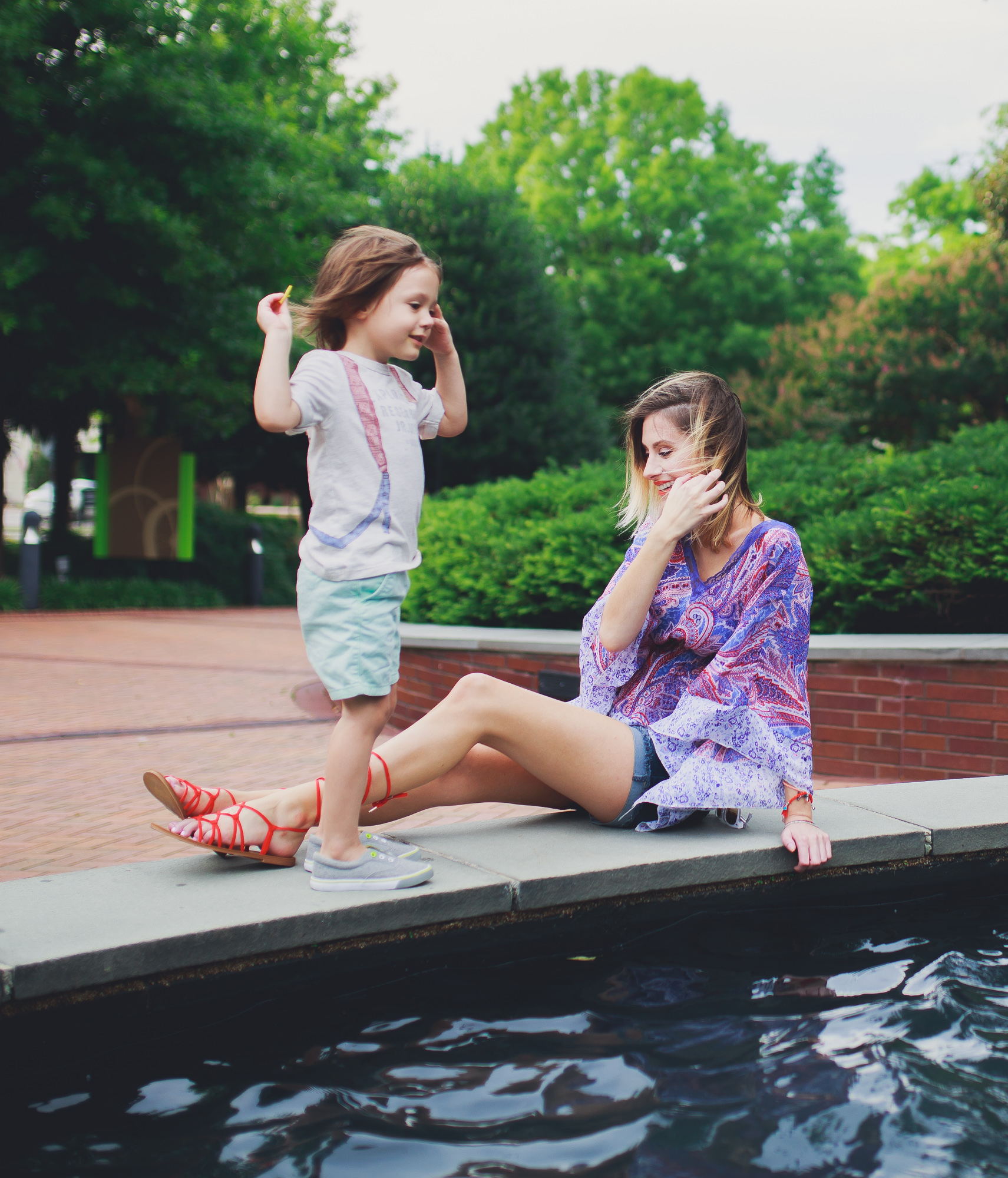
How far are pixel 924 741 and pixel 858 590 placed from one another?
1.05 metres

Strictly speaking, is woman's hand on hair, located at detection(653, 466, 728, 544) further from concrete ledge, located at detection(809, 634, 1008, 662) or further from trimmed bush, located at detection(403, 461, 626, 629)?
trimmed bush, located at detection(403, 461, 626, 629)

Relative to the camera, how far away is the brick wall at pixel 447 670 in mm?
5816

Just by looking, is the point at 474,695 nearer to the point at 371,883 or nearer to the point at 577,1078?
the point at 371,883

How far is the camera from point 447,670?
6.31 metres

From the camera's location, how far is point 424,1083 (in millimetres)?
2146

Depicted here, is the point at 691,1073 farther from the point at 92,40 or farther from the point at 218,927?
the point at 92,40

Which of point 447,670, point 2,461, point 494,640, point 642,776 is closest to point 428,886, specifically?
point 642,776

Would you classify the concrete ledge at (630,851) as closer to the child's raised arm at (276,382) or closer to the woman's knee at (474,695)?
the woman's knee at (474,695)

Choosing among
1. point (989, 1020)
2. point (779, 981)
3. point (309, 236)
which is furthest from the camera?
point (309, 236)

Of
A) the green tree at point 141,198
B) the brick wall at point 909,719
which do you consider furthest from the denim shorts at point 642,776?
the green tree at point 141,198

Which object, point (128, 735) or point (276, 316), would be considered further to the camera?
point (128, 735)

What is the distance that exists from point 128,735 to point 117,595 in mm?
11718

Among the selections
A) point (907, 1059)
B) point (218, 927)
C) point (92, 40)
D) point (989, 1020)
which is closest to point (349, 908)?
point (218, 927)

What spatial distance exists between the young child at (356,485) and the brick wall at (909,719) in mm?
2192
